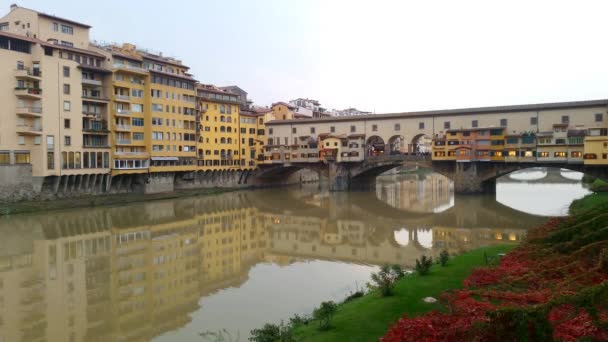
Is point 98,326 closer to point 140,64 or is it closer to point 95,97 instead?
point 95,97

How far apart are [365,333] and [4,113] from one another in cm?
4170

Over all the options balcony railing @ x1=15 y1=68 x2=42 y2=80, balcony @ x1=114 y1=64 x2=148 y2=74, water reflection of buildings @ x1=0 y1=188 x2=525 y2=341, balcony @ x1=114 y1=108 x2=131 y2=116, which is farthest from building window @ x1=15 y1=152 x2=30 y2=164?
balcony @ x1=114 y1=64 x2=148 y2=74

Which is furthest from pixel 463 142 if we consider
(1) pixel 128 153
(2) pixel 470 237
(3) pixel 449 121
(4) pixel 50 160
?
(4) pixel 50 160

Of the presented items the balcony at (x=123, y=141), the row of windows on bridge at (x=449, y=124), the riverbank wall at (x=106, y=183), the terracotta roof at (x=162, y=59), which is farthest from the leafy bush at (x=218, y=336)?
the row of windows on bridge at (x=449, y=124)

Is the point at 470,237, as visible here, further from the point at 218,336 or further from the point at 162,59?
the point at 162,59

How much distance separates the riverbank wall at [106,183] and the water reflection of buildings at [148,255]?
17.5 feet

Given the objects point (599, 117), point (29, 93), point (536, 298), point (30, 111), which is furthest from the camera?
point (599, 117)

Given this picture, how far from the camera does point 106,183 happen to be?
4859 cm

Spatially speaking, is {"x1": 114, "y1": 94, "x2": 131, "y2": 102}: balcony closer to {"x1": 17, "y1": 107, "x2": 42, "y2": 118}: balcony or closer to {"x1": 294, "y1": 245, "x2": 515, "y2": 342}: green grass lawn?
{"x1": 17, "y1": 107, "x2": 42, "y2": 118}: balcony

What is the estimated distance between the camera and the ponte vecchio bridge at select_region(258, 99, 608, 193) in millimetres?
46844

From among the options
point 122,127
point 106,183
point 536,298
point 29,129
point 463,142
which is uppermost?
point 122,127

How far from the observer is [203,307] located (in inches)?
643

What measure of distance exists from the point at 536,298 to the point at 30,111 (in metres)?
44.2

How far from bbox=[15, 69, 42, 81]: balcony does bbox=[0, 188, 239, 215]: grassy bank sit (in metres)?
11.2
